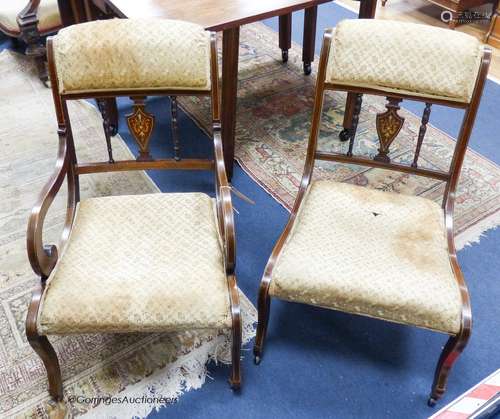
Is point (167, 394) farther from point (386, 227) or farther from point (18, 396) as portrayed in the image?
point (386, 227)

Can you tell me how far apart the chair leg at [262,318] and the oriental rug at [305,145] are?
29.6 inches

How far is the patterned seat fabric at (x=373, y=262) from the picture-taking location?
1402 millimetres

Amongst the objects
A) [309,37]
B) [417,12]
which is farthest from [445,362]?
[417,12]

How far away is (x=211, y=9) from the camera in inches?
81.5

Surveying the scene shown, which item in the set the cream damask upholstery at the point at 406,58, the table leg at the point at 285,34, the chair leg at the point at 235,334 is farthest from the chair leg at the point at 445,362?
the table leg at the point at 285,34

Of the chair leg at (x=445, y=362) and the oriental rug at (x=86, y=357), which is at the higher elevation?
the chair leg at (x=445, y=362)

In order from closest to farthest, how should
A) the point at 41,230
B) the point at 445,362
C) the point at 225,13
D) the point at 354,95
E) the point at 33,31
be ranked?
the point at 41,230 → the point at 445,362 → the point at 225,13 → the point at 354,95 → the point at 33,31

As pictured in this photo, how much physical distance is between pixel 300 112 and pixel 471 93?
1.34 m

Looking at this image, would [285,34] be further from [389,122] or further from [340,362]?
[340,362]

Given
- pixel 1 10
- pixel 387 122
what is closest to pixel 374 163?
pixel 387 122

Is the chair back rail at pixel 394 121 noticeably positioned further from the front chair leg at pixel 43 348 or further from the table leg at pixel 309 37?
the table leg at pixel 309 37

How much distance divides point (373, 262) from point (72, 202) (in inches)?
37.6

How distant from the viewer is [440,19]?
151 inches

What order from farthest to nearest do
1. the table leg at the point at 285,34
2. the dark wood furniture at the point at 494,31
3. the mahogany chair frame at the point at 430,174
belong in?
the dark wood furniture at the point at 494,31, the table leg at the point at 285,34, the mahogany chair frame at the point at 430,174
